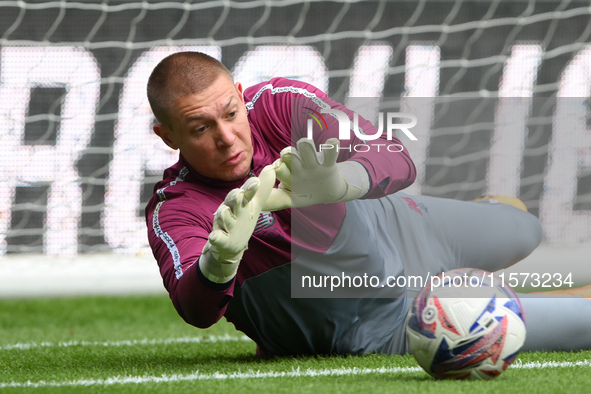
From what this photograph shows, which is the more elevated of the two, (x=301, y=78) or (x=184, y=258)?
(x=301, y=78)

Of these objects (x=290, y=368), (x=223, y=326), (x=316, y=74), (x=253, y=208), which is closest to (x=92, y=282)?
(x=223, y=326)

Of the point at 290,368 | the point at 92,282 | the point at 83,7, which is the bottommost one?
the point at 92,282

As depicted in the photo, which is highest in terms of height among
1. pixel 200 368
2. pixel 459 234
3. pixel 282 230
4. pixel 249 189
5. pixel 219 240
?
pixel 249 189

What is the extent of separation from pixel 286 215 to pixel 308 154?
39cm

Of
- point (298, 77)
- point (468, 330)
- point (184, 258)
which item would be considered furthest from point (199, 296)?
point (298, 77)

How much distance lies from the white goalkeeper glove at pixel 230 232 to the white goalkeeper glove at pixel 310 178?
20 centimetres

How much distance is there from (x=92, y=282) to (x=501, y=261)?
2731 millimetres

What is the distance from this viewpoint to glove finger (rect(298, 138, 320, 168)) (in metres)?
2.07

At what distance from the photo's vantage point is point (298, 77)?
195 inches

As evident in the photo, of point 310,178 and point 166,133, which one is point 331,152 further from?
point 166,133

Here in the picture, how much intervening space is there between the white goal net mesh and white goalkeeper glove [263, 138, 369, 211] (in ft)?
9.32

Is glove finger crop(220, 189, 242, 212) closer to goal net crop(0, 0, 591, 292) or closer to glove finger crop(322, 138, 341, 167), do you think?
glove finger crop(322, 138, 341, 167)

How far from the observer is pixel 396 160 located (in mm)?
2404

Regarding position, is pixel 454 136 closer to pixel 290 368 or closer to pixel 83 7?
pixel 83 7
